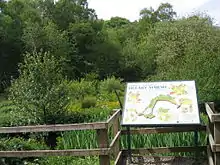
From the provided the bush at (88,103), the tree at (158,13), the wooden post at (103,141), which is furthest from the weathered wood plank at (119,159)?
the tree at (158,13)

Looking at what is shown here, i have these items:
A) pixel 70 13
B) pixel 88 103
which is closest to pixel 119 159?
pixel 88 103

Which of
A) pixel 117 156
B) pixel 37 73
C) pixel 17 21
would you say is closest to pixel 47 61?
pixel 37 73

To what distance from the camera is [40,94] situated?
37.6 feet

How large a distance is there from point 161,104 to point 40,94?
6171 mm

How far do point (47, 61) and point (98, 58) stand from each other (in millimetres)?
24499

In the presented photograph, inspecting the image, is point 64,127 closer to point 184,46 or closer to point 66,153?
point 66,153

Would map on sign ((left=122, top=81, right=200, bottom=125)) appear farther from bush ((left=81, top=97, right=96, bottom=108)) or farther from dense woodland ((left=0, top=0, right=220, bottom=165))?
bush ((left=81, top=97, right=96, bottom=108))

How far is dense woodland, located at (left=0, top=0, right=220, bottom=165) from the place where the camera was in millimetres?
11719

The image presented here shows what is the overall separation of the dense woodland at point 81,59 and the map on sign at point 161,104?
2147 millimetres

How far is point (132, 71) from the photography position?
117ft

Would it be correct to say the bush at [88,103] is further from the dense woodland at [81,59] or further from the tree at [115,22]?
the tree at [115,22]

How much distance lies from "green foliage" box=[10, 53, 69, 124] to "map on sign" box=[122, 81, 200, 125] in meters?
5.39

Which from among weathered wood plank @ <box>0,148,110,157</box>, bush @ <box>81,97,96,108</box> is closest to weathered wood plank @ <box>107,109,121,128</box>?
weathered wood plank @ <box>0,148,110,157</box>

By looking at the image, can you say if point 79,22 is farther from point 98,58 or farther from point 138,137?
point 138,137
